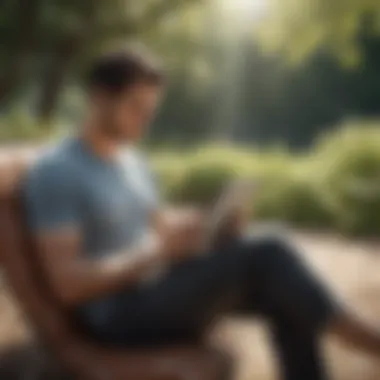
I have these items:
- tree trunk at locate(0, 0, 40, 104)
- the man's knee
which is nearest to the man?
the man's knee

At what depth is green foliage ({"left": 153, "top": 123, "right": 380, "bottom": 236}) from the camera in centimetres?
144

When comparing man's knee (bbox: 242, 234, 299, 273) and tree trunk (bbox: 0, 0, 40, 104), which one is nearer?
man's knee (bbox: 242, 234, 299, 273)

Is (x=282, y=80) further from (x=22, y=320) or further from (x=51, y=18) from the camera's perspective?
(x=22, y=320)

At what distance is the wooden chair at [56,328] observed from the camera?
133 centimetres

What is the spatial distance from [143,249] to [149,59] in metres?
0.35

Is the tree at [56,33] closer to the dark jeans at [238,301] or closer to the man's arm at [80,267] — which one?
the man's arm at [80,267]

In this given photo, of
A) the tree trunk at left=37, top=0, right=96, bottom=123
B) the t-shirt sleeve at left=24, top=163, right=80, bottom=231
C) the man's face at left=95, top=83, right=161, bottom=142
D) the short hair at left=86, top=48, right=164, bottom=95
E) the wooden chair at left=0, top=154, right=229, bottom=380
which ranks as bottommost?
the wooden chair at left=0, top=154, right=229, bottom=380

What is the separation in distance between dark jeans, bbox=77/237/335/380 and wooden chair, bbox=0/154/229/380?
0.03m

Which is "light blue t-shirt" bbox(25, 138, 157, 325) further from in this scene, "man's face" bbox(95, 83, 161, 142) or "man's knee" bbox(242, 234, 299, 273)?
"man's knee" bbox(242, 234, 299, 273)

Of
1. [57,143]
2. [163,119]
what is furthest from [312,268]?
[57,143]

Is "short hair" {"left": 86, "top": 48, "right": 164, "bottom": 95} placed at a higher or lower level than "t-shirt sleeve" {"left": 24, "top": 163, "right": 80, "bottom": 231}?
higher

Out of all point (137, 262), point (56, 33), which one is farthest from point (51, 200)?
point (56, 33)

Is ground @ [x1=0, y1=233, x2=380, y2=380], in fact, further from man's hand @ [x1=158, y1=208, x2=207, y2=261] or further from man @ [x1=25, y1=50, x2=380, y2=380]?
man's hand @ [x1=158, y1=208, x2=207, y2=261]

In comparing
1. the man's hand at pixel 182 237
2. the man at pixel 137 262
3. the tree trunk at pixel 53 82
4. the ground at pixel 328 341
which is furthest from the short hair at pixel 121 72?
the ground at pixel 328 341
